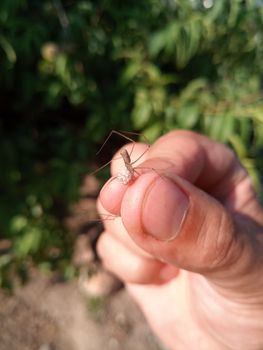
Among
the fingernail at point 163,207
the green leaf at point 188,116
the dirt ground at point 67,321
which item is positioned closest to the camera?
the fingernail at point 163,207

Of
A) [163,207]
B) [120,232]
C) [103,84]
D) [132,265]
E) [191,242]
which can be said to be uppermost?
[163,207]

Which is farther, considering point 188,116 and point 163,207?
point 188,116

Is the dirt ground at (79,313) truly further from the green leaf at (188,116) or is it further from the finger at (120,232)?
the finger at (120,232)

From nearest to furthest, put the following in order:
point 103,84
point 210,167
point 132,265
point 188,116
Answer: point 210,167 < point 132,265 < point 188,116 < point 103,84

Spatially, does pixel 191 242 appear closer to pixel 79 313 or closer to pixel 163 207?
pixel 163 207

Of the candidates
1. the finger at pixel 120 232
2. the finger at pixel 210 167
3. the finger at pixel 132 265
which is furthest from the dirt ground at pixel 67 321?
the finger at pixel 210 167

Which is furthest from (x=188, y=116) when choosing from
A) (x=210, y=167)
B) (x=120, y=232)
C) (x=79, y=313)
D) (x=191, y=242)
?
(x=79, y=313)

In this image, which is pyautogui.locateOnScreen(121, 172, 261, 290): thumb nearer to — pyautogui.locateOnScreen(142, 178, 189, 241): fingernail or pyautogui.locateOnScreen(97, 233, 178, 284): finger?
pyautogui.locateOnScreen(142, 178, 189, 241): fingernail
